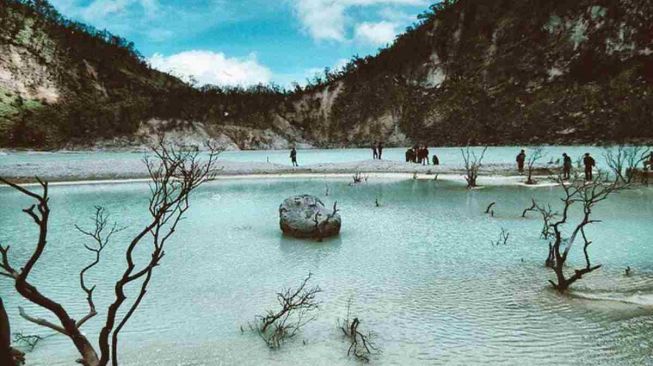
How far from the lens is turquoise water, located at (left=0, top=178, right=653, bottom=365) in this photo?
255 inches

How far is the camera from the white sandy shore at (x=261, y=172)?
103 ft

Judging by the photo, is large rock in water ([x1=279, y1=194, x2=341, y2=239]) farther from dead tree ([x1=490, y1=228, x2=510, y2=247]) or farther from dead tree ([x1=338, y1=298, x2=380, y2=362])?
dead tree ([x1=338, y1=298, x2=380, y2=362])

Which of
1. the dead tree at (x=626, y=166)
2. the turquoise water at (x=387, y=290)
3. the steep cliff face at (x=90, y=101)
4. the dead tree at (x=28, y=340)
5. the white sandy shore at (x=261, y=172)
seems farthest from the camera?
the steep cliff face at (x=90, y=101)

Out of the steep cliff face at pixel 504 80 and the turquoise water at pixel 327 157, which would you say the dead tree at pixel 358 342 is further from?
the steep cliff face at pixel 504 80

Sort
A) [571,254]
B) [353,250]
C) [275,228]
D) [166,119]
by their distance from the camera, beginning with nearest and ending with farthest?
[571,254] → [353,250] → [275,228] → [166,119]

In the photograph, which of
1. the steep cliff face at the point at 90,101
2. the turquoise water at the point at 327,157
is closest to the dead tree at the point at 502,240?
the turquoise water at the point at 327,157

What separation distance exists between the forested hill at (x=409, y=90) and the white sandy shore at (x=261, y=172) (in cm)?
2907

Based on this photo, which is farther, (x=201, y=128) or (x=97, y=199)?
(x=201, y=128)

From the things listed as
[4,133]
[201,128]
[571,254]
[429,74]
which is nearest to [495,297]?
[571,254]

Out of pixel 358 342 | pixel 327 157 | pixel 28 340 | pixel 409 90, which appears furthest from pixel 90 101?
pixel 358 342

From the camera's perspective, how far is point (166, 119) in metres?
74.9

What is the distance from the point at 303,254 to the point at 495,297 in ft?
15.2

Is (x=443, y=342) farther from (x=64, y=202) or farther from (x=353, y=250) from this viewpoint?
(x=64, y=202)

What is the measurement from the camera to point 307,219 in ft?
44.4
